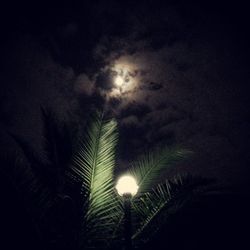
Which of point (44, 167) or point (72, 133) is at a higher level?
point (72, 133)

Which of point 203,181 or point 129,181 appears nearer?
point 129,181

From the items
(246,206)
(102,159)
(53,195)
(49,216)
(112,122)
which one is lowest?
(49,216)

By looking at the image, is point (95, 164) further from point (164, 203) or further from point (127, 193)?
point (164, 203)

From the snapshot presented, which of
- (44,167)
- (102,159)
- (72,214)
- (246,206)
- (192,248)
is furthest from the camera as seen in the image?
(246,206)

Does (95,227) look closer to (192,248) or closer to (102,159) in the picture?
(102,159)

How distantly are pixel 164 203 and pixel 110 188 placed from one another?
1.10 meters

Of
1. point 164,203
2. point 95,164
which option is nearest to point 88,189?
point 95,164

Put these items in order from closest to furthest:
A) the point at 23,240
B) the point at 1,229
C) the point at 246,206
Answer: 1. the point at 23,240
2. the point at 1,229
3. the point at 246,206

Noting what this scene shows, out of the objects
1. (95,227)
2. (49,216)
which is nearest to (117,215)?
(95,227)

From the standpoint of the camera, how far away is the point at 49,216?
5074 mm

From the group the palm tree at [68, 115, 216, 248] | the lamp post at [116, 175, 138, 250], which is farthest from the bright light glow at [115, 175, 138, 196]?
the palm tree at [68, 115, 216, 248]

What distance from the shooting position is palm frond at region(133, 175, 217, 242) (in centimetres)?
533

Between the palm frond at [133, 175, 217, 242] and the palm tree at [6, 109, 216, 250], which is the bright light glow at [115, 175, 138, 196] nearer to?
the palm tree at [6, 109, 216, 250]

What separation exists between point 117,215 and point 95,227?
0.81 meters
